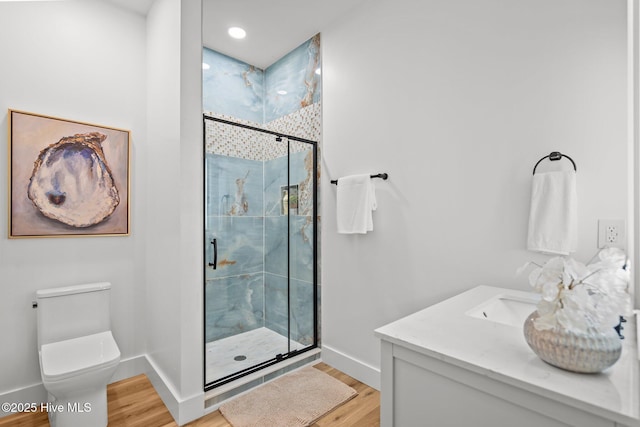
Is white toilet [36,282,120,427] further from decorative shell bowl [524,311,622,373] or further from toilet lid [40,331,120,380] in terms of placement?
decorative shell bowl [524,311,622,373]

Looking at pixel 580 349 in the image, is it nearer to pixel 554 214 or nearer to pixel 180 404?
pixel 554 214

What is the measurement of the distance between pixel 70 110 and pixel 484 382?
2.70 metres

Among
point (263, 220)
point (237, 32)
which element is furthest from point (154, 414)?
point (237, 32)

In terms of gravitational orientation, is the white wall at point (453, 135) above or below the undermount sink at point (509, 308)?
above

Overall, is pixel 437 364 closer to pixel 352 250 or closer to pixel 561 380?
pixel 561 380

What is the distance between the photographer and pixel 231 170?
254 cm

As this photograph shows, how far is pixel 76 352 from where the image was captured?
177 cm

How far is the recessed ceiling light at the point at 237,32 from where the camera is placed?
2.61 metres

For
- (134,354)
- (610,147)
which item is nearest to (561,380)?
(610,147)

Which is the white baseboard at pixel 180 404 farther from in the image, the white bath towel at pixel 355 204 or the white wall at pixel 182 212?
the white bath towel at pixel 355 204

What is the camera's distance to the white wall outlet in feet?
4.14

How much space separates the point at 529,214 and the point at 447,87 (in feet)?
2.73

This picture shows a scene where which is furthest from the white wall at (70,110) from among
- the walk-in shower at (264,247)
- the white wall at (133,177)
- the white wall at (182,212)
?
the walk-in shower at (264,247)

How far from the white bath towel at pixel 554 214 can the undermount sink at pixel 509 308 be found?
244 mm
